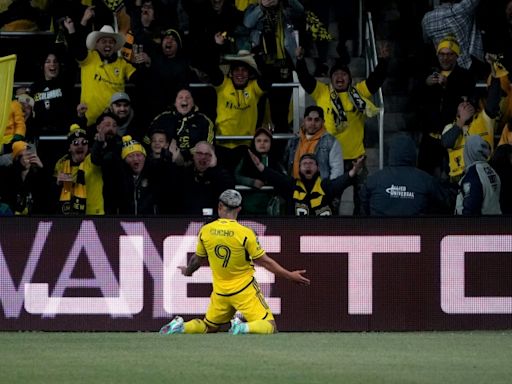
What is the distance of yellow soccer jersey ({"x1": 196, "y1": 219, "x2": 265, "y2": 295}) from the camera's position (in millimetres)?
13773

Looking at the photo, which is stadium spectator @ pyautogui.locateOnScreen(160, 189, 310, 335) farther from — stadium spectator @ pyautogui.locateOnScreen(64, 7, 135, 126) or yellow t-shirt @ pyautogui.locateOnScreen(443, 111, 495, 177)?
stadium spectator @ pyautogui.locateOnScreen(64, 7, 135, 126)

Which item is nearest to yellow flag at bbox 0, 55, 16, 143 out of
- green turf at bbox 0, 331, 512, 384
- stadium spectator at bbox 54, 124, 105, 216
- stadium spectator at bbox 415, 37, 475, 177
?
stadium spectator at bbox 54, 124, 105, 216

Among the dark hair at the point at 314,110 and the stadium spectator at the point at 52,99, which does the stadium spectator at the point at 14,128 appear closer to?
the stadium spectator at the point at 52,99

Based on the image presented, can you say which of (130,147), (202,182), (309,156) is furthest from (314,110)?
(130,147)

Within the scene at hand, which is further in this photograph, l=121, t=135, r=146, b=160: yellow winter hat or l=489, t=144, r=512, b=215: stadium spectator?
l=121, t=135, r=146, b=160: yellow winter hat

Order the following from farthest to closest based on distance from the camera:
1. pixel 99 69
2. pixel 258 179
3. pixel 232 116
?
pixel 99 69, pixel 232 116, pixel 258 179

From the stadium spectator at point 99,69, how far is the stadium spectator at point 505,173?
4.65 m

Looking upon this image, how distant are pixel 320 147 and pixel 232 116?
149 centimetres

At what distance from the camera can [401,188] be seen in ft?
50.5

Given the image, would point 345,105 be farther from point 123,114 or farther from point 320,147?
point 123,114

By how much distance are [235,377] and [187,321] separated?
5104 mm

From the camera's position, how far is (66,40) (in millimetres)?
18188

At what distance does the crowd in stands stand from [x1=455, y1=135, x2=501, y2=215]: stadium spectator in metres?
0.02

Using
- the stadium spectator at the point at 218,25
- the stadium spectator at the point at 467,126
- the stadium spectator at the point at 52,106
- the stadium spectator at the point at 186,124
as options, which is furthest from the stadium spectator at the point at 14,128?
the stadium spectator at the point at 467,126
